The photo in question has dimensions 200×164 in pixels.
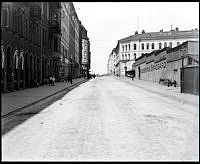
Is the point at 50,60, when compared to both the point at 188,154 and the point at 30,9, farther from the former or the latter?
the point at 188,154

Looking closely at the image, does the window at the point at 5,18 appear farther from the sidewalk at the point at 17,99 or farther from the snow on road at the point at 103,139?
the snow on road at the point at 103,139

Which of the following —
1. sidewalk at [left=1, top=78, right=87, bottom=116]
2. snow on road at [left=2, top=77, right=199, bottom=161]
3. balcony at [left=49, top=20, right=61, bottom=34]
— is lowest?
snow on road at [left=2, top=77, right=199, bottom=161]

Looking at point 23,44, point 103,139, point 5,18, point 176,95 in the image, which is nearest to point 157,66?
point 23,44

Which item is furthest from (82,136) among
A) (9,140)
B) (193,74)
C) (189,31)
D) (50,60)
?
(189,31)

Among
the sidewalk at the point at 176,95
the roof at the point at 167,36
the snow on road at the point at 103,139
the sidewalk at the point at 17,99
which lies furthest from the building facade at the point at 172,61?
the roof at the point at 167,36


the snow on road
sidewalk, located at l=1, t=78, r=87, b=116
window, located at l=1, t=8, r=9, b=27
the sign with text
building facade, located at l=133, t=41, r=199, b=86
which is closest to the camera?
the snow on road

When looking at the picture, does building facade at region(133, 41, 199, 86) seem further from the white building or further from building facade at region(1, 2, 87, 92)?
the white building

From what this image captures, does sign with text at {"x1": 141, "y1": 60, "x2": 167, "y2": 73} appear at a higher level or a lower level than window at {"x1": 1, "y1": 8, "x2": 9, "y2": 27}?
lower

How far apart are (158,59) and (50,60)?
55.7ft

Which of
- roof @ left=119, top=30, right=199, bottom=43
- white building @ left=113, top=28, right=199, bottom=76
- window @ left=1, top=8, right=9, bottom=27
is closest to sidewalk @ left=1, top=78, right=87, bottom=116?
window @ left=1, top=8, right=9, bottom=27

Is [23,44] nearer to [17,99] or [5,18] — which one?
[5,18]

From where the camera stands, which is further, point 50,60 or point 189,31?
point 189,31

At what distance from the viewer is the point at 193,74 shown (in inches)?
883

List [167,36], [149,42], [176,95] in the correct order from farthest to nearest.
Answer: [149,42], [167,36], [176,95]
